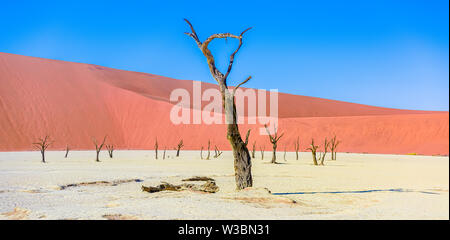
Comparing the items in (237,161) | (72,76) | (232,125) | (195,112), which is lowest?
(237,161)

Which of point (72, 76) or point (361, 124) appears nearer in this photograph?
point (361, 124)

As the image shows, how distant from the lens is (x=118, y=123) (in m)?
68.2

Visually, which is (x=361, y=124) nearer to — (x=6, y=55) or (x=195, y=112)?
(x=195, y=112)

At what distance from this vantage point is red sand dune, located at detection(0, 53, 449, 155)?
57531mm

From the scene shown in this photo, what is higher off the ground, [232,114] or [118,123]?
[118,123]

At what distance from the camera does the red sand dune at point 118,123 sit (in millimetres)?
57531

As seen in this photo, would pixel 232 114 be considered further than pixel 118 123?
No

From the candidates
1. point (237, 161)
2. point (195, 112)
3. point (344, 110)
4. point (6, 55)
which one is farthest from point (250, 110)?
point (237, 161)

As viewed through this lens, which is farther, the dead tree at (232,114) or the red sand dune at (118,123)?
the red sand dune at (118,123)

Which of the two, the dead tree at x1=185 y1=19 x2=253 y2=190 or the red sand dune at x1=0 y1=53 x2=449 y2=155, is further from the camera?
the red sand dune at x1=0 y1=53 x2=449 y2=155

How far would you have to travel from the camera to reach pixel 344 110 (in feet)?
380

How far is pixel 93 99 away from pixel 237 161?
66.4 meters

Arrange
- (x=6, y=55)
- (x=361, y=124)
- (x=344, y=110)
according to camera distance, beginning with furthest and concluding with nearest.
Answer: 1. (x=344, y=110)
2. (x=6, y=55)
3. (x=361, y=124)
